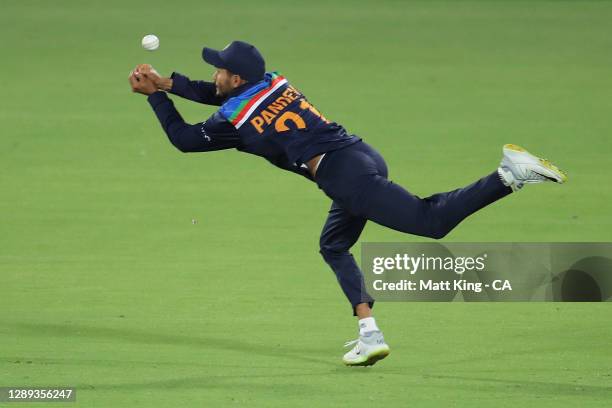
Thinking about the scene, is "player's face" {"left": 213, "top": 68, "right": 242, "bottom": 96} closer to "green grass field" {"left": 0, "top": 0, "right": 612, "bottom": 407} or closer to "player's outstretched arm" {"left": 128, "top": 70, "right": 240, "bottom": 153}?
"player's outstretched arm" {"left": 128, "top": 70, "right": 240, "bottom": 153}

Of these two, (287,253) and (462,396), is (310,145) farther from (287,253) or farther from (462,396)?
(287,253)

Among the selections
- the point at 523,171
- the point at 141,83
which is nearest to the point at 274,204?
the point at 141,83

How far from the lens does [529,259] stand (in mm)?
10500

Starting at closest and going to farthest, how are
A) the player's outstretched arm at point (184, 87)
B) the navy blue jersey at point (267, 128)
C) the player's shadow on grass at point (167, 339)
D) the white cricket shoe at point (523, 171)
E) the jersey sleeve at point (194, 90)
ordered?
the white cricket shoe at point (523, 171)
the navy blue jersey at point (267, 128)
the player's outstretched arm at point (184, 87)
the jersey sleeve at point (194, 90)
the player's shadow on grass at point (167, 339)

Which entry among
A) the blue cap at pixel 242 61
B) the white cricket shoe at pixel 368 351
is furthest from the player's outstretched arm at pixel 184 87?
the white cricket shoe at pixel 368 351

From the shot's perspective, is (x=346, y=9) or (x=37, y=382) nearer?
(x=37, y=382)

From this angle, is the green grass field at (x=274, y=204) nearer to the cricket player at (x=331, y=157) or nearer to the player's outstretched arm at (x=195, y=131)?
the cricket player at (x=331, y=157)

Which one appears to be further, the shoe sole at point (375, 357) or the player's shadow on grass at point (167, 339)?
the player's shadow on grass at point (167, 339)

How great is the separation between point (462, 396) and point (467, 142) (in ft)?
23.4

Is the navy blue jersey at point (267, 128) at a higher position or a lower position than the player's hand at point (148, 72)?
lower

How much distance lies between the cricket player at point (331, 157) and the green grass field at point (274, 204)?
753mm

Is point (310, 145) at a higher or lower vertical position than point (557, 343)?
higher

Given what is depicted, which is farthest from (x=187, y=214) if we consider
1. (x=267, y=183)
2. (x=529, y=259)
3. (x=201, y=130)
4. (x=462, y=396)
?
(x=462, y=396)

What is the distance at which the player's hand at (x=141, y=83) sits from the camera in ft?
25.5
